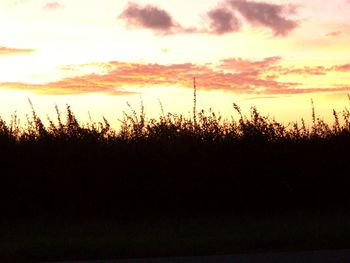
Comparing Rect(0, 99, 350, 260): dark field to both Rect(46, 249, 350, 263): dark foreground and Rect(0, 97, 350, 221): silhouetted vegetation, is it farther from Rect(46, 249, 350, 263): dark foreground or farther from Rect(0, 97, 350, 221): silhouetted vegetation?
Rect(46, 249, 350, 263): dark foreground

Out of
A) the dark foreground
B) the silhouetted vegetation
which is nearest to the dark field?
the silhouetted vegetation

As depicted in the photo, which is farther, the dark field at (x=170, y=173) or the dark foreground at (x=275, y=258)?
the dark field at (x=170, y=173)

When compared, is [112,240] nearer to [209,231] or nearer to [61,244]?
[61,244]

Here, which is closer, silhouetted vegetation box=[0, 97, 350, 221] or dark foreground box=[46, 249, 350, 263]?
dark foreground box=[46, 249, 350, 263]

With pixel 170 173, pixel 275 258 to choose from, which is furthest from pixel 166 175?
pixel 275 258

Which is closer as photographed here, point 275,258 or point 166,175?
point 275,258

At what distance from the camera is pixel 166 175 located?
16203mm

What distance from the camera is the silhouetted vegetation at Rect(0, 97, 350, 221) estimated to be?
16172 millimetres

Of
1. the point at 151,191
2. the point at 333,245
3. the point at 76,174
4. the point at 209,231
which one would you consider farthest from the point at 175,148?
the point at 333,245

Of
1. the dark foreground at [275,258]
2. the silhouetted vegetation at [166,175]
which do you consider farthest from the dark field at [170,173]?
the dark foreground at [275,258]

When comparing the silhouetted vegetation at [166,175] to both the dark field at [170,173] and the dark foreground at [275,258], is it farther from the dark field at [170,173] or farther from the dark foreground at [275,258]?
the dark foreground at [275,258]

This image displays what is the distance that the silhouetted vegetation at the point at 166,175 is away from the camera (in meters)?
16.2

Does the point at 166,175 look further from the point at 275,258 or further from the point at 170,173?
the point at 275,258

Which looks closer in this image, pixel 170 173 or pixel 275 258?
pixel 275 258
